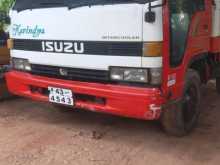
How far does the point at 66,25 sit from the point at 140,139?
65.2 inches

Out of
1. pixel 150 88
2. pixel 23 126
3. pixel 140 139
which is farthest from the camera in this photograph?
pixel 23 126

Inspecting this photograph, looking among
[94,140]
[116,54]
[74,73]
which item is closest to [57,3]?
[74,73]

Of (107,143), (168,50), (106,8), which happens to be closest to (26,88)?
(107,143)

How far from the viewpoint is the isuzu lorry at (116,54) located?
12.9ft

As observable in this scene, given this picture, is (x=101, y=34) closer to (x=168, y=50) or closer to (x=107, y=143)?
(x=168, y=50)

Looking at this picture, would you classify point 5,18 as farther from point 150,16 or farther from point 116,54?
point 150,16

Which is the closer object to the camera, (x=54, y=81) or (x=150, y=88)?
(x=150, y=88)

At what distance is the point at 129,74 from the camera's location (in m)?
4.08

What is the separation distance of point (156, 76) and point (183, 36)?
2.40ft

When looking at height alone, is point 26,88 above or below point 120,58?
below

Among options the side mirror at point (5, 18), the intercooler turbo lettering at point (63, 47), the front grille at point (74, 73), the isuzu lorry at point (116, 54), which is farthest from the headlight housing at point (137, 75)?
the side mirror at point (5, 18)

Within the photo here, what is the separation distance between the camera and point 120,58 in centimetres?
408

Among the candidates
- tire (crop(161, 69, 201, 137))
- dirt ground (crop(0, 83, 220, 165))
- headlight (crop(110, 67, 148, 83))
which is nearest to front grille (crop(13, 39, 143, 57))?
headlight (crop(110, 67, 148, 83))

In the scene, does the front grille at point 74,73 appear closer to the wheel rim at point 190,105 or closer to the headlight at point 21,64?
the headlight at point 21,64
